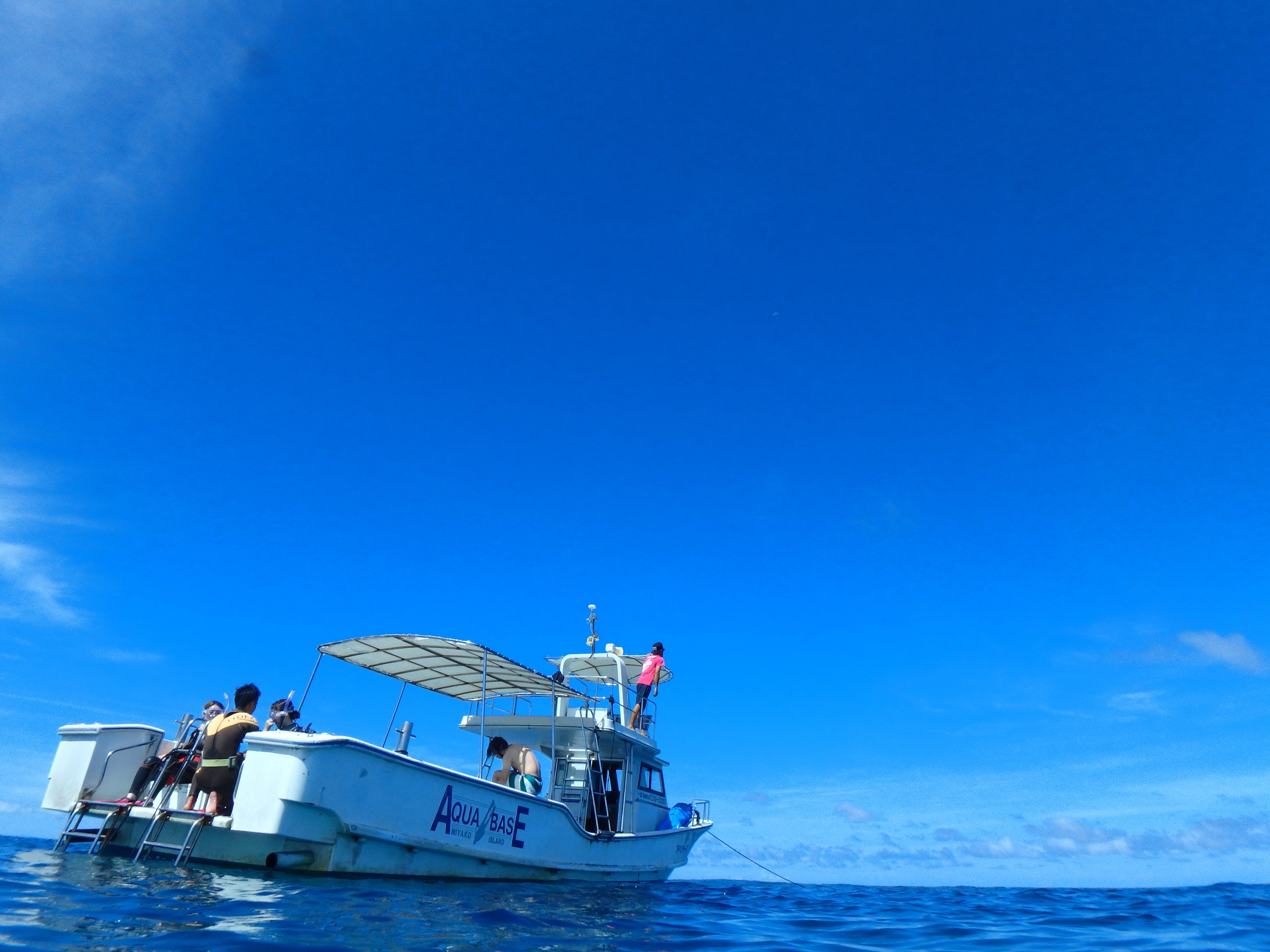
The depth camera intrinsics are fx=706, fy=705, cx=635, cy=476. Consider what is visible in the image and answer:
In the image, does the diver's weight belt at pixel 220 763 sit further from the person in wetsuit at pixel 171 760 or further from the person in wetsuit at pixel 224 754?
the person in wetsuit at pixel 171 760

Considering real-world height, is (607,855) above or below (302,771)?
below

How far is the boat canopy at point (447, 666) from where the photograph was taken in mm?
11992

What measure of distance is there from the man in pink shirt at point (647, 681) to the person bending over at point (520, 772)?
11.0ft

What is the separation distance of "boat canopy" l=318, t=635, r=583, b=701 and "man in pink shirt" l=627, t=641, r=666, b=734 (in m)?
2.18

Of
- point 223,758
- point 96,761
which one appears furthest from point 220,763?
point 96,761

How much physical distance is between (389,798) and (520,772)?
12.2ft

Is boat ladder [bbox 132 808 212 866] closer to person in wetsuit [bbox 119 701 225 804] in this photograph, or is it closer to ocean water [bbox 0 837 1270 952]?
ocean water [bbox 0 837 1270 952]

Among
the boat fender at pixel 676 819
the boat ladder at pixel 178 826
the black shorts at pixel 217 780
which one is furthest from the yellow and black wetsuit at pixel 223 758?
the boat fender at pixel 676 819

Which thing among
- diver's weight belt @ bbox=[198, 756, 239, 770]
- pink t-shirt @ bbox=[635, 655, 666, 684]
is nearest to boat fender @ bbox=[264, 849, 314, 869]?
diver's weight belt @ bbox=[198, 756, 239, 770]

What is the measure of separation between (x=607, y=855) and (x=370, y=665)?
5.70 meters

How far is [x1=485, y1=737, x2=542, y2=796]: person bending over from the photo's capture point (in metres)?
12.0

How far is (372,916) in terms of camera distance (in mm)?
6062

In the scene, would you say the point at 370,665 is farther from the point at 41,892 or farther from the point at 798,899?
the point at 798,899

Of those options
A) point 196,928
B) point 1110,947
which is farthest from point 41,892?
point 1110,947
